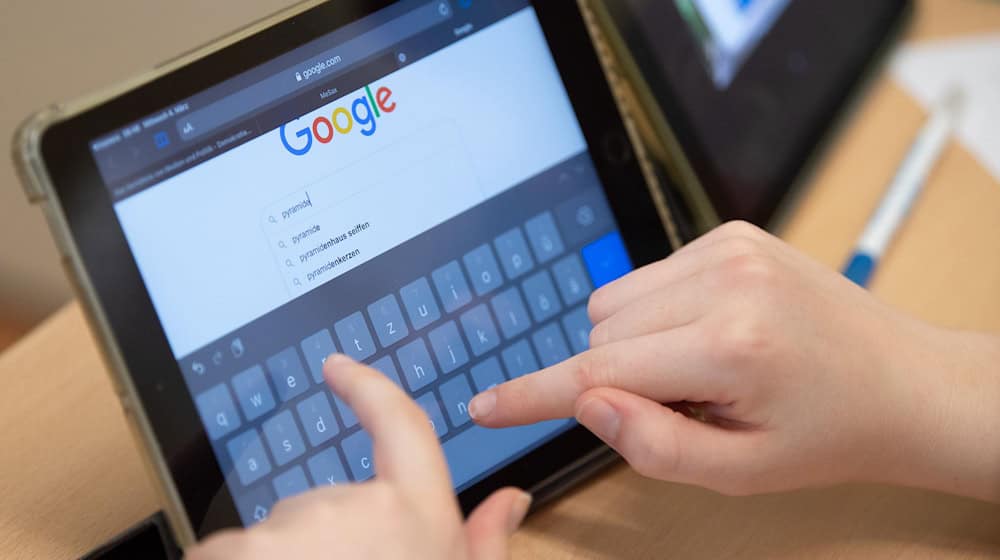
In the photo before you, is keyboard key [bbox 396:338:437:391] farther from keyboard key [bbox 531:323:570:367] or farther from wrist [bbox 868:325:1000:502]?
wrist [bbox 868:325:1000:502]

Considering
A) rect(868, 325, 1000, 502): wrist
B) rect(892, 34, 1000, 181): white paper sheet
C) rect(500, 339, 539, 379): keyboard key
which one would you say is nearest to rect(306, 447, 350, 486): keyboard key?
rect(500, 339, 539, 379): keyboard key

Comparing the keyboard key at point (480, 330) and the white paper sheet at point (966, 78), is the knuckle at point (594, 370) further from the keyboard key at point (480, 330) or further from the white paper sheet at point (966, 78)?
the white paper sheet at point (966, 78)

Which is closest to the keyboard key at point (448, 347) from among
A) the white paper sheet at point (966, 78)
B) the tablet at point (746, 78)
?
the tablet at point (746, 78)

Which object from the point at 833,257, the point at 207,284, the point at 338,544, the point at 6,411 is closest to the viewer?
the point at 338,544

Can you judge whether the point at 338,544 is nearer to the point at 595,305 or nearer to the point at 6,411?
the point at 595,305

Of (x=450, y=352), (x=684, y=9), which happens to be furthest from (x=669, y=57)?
(x=450, y=352)

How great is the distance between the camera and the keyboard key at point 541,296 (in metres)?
0.54

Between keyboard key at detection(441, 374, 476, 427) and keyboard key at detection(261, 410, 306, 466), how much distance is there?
8 centimetres

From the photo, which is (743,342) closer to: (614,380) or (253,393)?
(614,380)

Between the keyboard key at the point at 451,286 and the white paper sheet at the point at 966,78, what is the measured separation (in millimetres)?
489

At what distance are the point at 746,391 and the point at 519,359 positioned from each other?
0.42 ft

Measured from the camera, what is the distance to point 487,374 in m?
0.51

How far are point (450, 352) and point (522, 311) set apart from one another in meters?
0.05

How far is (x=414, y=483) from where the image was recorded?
1.20 ft
